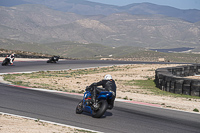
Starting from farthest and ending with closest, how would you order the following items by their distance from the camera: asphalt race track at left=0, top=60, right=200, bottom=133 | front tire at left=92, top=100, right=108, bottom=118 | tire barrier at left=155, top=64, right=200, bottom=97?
tire barrier at left=155, top=64, right=200, bottom=97 < front tire at left=92, top=100, right=108, bottom=118 < asphalt race track at left=0, top=60, right=200, bottom=133

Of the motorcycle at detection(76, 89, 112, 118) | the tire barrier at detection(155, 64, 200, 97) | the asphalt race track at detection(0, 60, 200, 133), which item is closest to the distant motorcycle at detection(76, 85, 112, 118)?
the motorcycle at detection(76, 89, 112, 118)

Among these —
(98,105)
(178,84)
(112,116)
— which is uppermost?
(98,105)

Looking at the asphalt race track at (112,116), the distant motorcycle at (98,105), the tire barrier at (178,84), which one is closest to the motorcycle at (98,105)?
the distant motorcycle at (98,105)

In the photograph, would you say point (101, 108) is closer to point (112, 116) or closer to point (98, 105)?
point (98, 105)

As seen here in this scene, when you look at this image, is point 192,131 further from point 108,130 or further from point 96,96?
point 96,96

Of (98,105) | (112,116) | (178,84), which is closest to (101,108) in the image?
(98,105)

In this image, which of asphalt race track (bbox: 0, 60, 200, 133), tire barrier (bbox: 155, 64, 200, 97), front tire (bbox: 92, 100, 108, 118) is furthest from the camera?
tire barrier (bbox: 155, 64, 200, 97)

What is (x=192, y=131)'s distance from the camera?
34.9 feet

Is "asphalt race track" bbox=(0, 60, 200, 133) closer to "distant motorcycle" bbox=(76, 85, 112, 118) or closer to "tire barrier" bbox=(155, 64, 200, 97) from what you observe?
"distant motorcycle" bbox=(76, 85, 112, 118)

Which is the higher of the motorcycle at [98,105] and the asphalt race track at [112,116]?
the motorcycle at [98,105]

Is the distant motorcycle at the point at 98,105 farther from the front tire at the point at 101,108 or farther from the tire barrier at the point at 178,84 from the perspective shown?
the tire barrier at the point at 178,84

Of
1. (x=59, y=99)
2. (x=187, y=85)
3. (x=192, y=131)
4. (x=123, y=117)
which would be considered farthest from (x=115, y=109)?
(x=187, y=85)

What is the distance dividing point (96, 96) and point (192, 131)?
3.31 metres

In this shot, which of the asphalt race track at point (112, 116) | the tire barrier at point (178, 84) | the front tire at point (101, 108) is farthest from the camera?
the tire barrier at point (178, 84)
